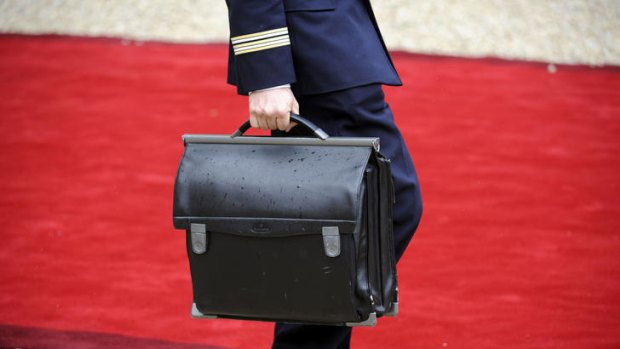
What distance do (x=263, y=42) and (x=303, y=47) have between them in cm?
9

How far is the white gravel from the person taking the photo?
271 inches

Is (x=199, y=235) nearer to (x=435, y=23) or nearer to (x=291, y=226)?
(x=291, y=226)

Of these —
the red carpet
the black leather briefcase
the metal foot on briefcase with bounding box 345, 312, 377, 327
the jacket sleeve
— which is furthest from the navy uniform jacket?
the red carpet

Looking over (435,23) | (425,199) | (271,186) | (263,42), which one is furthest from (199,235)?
(435,23)

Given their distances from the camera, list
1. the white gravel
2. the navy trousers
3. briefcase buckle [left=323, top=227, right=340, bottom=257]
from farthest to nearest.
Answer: the white gravel, the navy trousers, briefcase buckle [left=323, top=227, right=340, bottom=257]

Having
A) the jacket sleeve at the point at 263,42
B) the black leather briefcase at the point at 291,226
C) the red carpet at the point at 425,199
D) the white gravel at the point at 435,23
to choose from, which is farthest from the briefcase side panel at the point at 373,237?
the white gravel at the point at 435,23

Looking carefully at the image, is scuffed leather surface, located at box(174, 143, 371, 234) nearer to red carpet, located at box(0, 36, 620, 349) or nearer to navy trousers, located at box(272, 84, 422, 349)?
navy trousers, located at box(272, 84, 422, 349)

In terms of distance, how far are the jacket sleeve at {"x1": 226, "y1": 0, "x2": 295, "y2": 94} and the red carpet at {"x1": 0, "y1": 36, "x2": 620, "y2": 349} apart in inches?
40.0

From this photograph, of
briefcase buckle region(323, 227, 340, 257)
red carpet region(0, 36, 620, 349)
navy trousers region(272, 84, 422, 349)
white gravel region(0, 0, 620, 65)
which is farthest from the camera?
white gravel region(0, 0, 620, 65)

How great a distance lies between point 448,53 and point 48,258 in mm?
3966

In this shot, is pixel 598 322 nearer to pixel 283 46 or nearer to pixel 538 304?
A: pixel 538 304

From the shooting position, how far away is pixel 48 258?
3.22m

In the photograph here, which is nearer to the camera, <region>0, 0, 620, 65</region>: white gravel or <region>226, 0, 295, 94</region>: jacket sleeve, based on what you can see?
<region>226, 0, 295, 94</region>: jacket sleeve

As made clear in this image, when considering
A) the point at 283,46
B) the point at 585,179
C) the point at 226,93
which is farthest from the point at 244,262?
the point at 226,93
